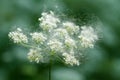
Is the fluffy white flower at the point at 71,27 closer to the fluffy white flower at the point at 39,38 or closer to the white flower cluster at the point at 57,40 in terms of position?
the white flower cluster at the point at 57,40

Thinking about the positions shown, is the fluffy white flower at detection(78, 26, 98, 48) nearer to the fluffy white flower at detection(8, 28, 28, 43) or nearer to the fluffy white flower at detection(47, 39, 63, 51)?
the fluffy white flower at detection(47, 39, 63, 51)

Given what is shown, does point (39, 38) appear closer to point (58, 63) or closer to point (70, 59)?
point (70, 59)

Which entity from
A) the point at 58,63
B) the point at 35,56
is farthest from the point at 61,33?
the point at 58,63

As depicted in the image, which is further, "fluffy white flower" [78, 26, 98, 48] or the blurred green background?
the blurred green background

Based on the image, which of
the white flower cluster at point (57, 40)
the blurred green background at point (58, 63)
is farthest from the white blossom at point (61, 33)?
the blurred green background at point (58, 63)

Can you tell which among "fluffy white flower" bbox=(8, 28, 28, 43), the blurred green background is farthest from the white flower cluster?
the blurred green background
